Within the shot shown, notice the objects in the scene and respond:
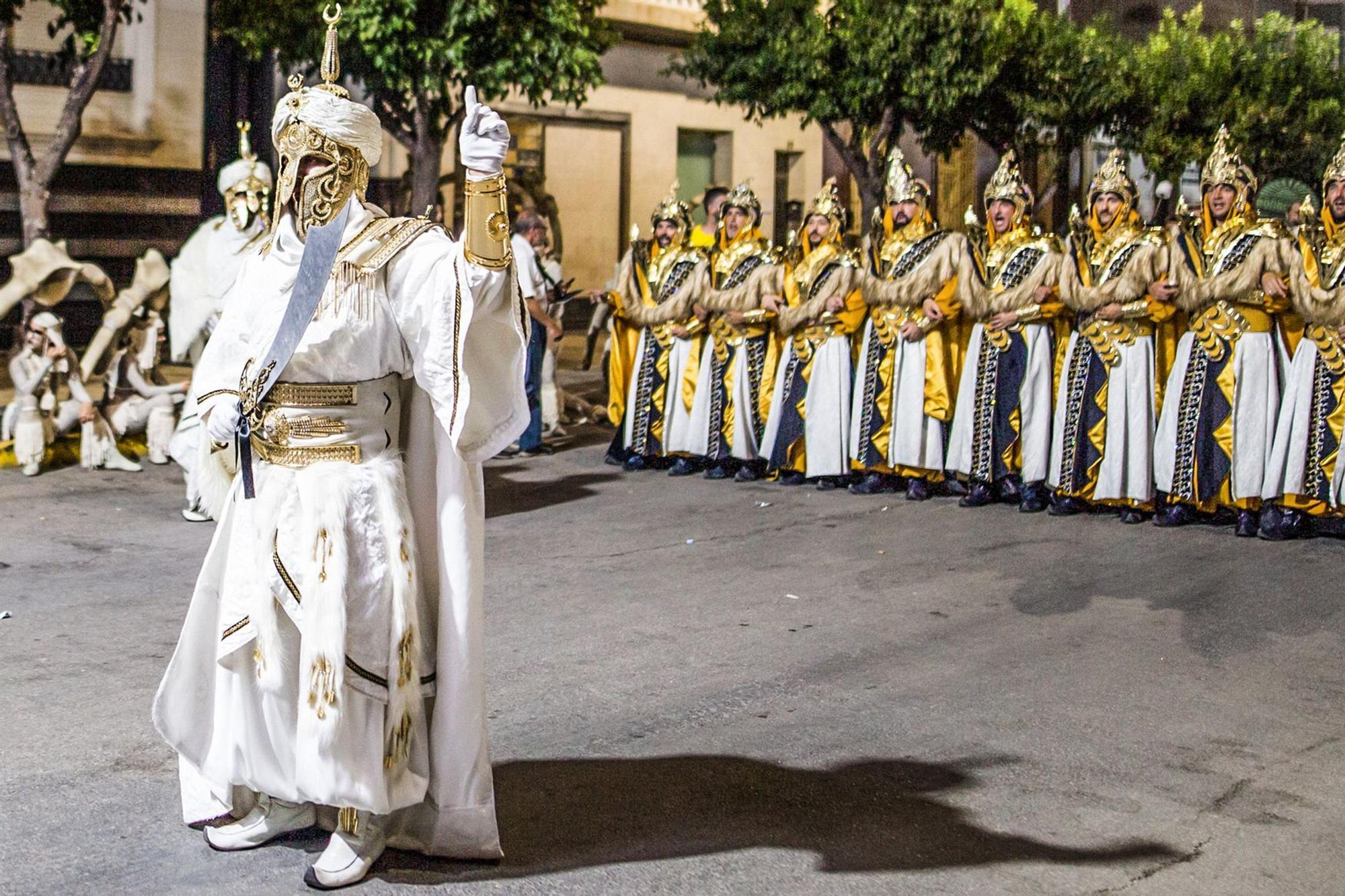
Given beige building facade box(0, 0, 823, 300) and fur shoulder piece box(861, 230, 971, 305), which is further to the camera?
beige building facade box(0, 0, 823, 300)

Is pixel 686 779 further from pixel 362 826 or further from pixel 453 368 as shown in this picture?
pixel 453 368

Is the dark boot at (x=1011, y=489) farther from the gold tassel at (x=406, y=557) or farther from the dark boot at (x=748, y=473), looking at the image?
the gold tassel at (x=406, y=557)

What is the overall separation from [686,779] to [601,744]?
42 cm

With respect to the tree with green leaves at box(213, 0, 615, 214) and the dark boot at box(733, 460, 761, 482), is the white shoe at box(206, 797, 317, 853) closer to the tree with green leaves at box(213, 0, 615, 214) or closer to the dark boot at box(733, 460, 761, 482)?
the dark boot at box(733, 460, 761, 482)

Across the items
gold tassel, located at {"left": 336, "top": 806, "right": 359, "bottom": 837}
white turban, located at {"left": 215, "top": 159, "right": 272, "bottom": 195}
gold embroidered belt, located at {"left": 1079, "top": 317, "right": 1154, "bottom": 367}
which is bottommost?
gold tassel, located at {"left": 336, "top": 806, "right": 359, "bottom": 837}

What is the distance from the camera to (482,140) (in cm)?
380

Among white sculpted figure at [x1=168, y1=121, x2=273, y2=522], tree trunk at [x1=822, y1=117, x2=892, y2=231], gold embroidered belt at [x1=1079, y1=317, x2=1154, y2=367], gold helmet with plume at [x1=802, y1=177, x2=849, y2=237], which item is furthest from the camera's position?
tree trunk at [x1=822, y1=117, x2=892, y2=231]

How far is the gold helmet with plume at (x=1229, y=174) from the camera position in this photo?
9375 mm

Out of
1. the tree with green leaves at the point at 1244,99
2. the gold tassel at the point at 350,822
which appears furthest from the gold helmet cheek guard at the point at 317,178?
the tree with green leaves at the point at 1244,99

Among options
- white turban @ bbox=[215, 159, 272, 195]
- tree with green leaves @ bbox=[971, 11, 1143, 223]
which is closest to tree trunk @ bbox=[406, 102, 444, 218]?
white turban @ bbox=[215, 159, 272, 195]

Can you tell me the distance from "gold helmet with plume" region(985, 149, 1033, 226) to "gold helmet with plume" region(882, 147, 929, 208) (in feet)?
1.37

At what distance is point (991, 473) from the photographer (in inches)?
394

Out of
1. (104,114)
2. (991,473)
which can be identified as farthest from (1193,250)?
(104,114)

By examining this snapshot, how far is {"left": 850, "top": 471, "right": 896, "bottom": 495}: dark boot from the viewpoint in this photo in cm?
1047
